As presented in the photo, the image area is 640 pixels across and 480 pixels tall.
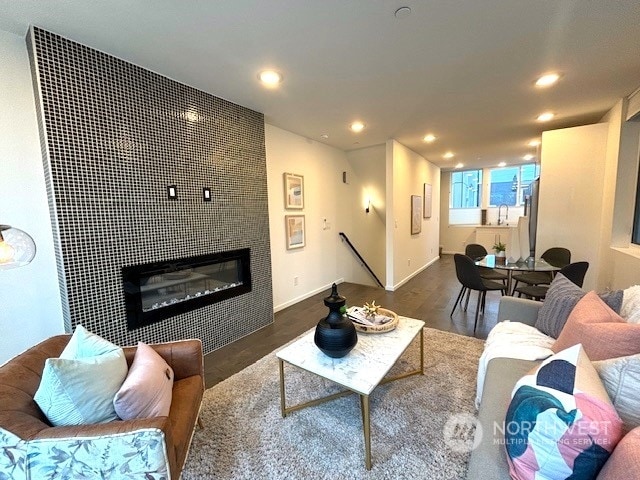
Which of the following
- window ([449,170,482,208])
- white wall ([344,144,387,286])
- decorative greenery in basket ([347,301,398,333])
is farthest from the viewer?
window ([449,170,482,208])

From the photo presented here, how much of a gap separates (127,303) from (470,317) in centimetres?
360

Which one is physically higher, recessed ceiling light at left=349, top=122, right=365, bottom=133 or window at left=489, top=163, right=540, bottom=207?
recessed ceiling light at left=349, top=122, right=365, bottom=133

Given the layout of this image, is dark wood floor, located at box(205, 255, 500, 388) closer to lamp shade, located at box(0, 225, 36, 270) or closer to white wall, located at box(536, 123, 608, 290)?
white wall, located at box(536, 123, 608, 290)

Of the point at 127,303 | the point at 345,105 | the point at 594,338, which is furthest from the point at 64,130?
the point at 594,338

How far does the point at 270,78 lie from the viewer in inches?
89.2

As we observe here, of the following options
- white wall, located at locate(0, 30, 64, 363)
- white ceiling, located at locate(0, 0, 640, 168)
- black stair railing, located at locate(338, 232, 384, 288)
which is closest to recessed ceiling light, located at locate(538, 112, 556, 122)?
white ceiling, located at locate(0, 0, 640, 168)

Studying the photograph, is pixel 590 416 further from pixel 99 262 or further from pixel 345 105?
pixel 345 105

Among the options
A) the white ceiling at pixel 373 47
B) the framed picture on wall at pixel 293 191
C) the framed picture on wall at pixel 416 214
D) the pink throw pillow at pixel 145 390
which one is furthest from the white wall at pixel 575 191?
the pink throw pillow at pixel 145 390

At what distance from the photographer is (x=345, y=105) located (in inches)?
112

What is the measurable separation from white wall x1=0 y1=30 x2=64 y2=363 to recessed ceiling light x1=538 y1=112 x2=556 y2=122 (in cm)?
494

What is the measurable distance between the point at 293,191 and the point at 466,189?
626 cm

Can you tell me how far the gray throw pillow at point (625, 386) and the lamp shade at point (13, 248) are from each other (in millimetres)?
2312

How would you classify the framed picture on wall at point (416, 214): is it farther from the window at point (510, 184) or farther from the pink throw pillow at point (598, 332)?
the pink throw pillow at point (598, 332)

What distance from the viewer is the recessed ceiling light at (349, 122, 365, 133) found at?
346 centimetres
